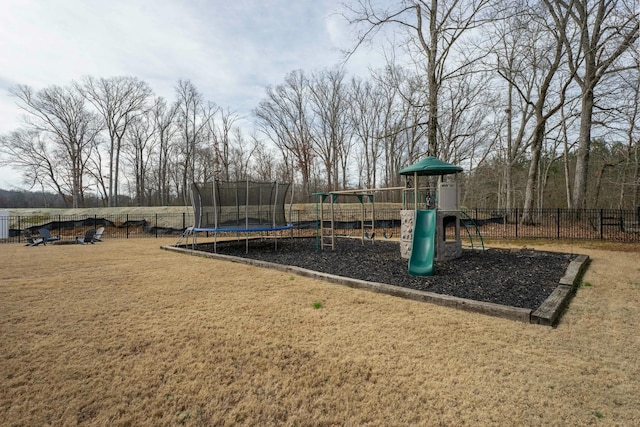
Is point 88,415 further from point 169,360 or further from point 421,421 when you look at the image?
point 421,421

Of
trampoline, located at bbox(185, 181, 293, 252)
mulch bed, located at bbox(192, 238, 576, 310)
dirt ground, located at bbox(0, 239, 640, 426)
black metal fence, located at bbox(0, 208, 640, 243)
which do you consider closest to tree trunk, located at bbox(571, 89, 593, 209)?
black metal fence, located at bbox(0, 208, 640, 243)

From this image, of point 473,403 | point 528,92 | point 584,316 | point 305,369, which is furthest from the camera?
point 528,92

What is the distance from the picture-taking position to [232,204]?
964 centimetres

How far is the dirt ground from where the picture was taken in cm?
201

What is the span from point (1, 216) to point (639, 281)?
75.6ft

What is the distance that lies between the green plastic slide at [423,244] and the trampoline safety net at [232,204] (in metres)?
4.56

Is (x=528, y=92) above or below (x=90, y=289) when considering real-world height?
above

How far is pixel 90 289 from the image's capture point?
16.4 feet

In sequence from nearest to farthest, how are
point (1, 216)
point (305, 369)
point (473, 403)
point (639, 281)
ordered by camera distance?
point (473, 403)
point (305, 369)
point (639, 281)
point (1, 216)

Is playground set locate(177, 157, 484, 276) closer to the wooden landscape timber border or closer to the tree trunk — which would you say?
the wooden landscape timber border

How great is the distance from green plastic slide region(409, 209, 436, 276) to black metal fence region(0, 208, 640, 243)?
7406 millimetres

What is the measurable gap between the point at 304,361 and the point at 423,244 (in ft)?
13.9

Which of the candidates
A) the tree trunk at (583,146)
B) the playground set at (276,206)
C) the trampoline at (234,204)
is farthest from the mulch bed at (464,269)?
the tree trunk at (583,146)

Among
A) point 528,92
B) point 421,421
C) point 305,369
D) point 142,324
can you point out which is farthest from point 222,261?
point 528,92
